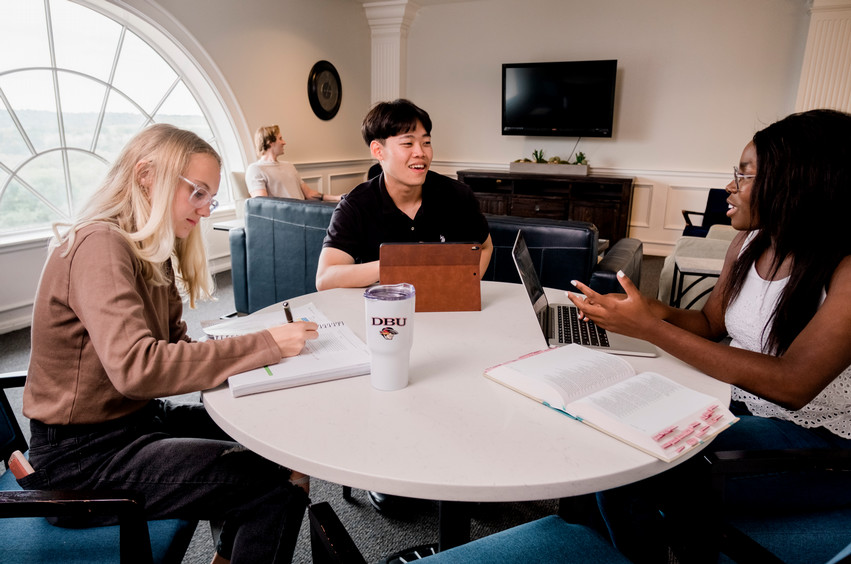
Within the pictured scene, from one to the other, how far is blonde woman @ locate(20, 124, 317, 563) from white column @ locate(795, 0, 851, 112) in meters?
5.66

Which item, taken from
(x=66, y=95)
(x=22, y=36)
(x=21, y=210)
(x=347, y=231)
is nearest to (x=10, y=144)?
(x=21, y=210)

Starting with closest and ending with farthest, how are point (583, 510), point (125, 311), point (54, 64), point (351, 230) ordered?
point (125, 311), point (583, 510), point (351, 230), point (54, 64)

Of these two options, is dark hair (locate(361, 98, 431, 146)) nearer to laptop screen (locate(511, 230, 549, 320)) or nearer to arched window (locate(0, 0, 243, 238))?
laptop screen (locate(511, 230, 549, 320))

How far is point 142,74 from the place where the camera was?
14.2 feet

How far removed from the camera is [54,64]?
11.9 ft

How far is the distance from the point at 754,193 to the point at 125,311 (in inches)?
51.5

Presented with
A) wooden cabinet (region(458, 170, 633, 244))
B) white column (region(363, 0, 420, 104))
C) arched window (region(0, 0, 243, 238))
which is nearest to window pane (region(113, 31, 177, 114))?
arched window (region(0, 0, 243, 238))

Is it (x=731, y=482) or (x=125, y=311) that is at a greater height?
(x=125, y=311)

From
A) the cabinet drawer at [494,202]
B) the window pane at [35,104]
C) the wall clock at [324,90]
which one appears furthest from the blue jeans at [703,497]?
the wall clock at [324,90]

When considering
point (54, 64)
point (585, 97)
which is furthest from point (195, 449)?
point (585, 97)

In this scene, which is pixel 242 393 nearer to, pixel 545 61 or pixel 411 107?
pixel 411 107

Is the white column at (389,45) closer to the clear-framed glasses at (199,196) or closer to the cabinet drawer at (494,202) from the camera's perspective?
the cabinet drawer at (494,202)

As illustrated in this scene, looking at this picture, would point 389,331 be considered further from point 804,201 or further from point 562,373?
point 804,201

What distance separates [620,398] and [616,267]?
4.92 feet
